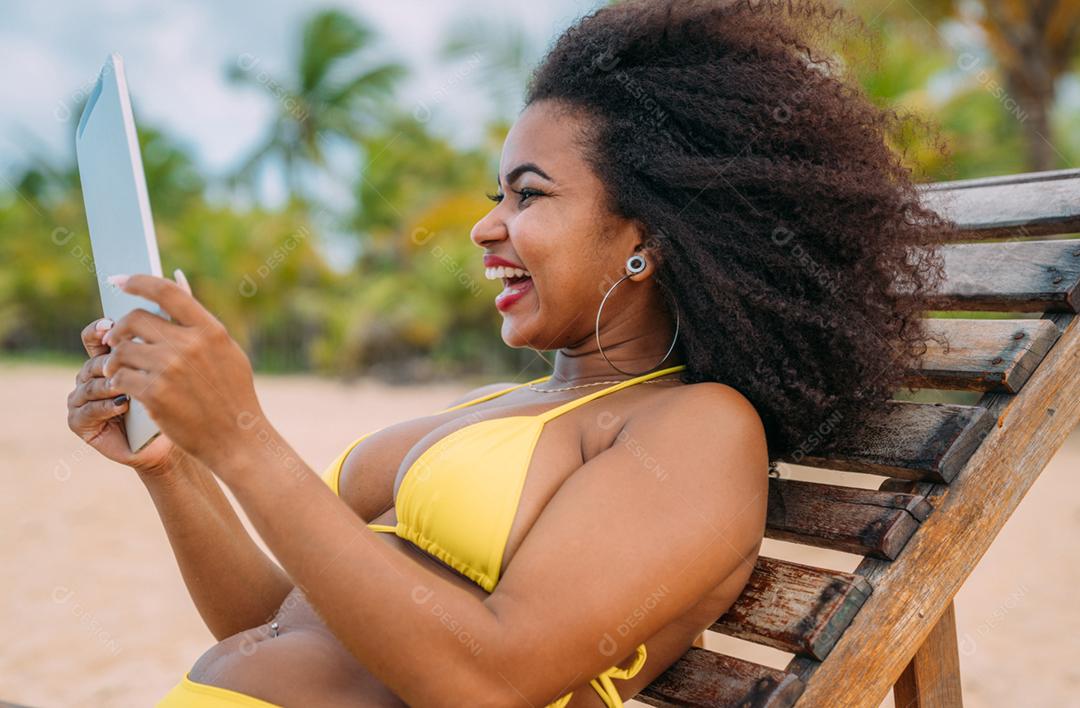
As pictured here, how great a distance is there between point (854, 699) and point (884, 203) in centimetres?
91

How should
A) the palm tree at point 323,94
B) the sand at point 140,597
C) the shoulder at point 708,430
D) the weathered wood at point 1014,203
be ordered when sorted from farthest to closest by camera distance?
the palm tree at point 323,94 → the sand at point 140,597 → the weathered wood at point 1014,203 → the shoulder at point 708,430

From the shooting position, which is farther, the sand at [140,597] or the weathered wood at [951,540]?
the sand at [140,597]

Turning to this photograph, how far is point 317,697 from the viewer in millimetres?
1473

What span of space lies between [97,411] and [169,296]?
2.07ft

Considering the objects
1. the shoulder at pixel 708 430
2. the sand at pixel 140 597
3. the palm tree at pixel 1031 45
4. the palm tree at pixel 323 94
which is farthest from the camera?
the palm tree at pixel 323 94

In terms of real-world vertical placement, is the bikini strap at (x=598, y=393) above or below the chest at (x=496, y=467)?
above

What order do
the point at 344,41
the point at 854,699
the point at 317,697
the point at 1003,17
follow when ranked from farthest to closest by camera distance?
the point at 344,41 → the point at 1003,17 → the point at 854,699 → the point at 317,697

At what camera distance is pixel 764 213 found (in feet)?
5.84

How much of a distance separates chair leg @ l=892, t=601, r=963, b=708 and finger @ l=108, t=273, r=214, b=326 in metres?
1.41

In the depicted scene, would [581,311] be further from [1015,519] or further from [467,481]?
[1015,519]

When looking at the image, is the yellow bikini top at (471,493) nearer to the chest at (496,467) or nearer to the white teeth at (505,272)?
the chest at (496,467)

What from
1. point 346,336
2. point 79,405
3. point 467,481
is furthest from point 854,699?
point 346,336

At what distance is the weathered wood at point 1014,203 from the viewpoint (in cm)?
215

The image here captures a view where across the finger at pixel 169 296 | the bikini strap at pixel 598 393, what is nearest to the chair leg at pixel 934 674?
the bikini strap at pixel 598 393
